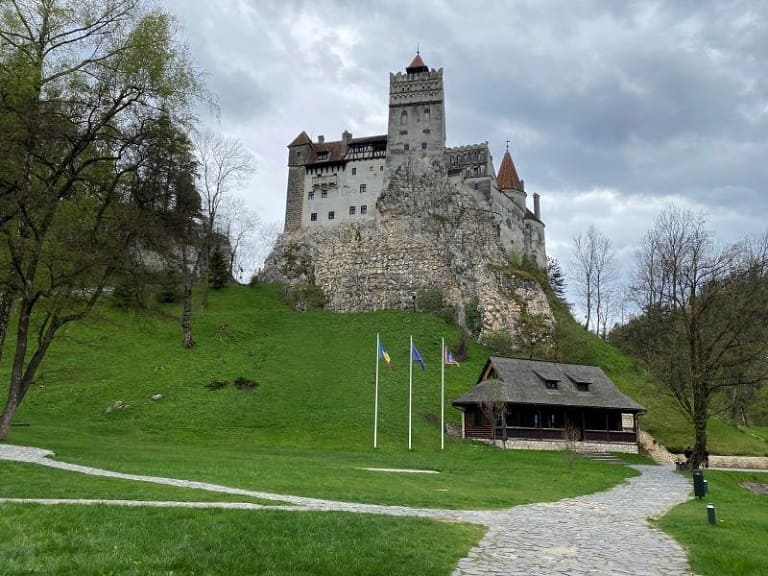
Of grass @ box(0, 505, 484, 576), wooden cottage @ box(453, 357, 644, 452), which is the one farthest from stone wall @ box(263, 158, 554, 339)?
grass @ box(0, 505, 484, 576)

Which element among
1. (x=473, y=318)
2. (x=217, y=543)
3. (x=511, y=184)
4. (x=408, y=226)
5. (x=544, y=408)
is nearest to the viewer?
(x=217, y=543)

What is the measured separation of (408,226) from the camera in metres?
69.3

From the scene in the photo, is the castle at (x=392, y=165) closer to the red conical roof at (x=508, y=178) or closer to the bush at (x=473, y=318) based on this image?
the red conical roof at (x=508, y=178)

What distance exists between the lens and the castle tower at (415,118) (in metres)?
70.9

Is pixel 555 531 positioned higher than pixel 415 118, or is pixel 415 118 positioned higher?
pixel 415 118

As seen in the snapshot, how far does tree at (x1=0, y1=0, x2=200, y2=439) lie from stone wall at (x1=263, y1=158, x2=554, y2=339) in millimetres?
42837

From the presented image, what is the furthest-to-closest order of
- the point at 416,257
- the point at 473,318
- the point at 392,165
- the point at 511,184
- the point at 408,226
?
1. the point at 511,184
2. the point at 392,165
3. the point at 408,226
4. the point at 416,257
5. the point at 473,318

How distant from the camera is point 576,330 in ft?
218

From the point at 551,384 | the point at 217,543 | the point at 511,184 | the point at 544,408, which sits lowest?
the point at 217,543

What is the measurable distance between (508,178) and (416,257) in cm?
2127

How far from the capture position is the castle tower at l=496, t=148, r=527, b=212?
3164 inches

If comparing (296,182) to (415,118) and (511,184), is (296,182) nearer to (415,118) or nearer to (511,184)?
(415,118)

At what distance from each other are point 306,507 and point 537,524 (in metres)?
4.65

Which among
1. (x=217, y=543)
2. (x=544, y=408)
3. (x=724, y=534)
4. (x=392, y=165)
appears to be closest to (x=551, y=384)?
(x=544, y=408)
